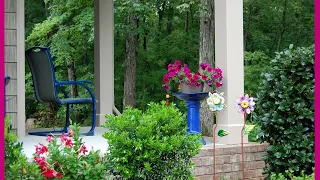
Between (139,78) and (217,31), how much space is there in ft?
30.3

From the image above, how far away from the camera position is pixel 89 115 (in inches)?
562

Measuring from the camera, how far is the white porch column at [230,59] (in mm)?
5336

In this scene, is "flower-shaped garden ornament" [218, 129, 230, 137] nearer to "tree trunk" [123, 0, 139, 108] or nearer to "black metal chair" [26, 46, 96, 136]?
"black metal chair" [26, 46, 96, 136]

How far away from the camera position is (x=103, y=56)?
7770 millimetres

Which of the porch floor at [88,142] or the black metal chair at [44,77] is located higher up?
the black metal chair at [44,77]

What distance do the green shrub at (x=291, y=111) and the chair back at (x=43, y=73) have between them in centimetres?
240

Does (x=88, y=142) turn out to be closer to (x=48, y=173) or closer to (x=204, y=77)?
(x=204, y=77)

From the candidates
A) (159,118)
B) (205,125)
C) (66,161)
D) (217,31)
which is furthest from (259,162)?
(205,125)

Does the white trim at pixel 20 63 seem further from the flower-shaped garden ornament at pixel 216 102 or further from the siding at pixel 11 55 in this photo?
the flower-shaped garden ornament at pixel 216 102

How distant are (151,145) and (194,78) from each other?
1.69m

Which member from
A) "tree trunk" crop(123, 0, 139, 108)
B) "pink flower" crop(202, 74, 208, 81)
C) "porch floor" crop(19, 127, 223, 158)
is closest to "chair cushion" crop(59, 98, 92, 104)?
"porch floor" crop(19, 127, 223, 158)

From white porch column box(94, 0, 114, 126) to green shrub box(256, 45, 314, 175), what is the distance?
11.2ft

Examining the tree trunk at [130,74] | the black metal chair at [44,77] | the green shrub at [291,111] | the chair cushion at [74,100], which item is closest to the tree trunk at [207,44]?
the tree trunk at [130,74]

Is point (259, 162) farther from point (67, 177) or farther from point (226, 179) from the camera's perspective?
point (67, 177)
